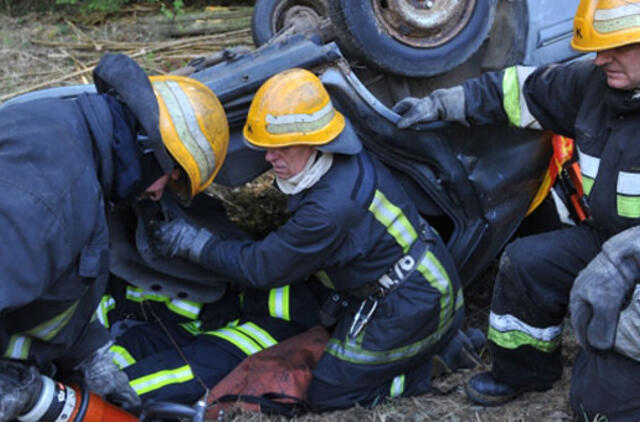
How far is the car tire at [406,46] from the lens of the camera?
3.44 m

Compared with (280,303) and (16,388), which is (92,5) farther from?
(16,388)

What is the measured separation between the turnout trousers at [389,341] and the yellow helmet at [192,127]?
3.41 ft

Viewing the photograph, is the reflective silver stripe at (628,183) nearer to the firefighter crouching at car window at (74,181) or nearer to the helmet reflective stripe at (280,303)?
the firefighter crouching at car window at (74,181)

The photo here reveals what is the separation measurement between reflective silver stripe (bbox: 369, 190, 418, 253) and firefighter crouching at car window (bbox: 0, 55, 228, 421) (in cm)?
73

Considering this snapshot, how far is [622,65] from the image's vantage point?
270 cm

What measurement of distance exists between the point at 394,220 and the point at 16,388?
5.35ft

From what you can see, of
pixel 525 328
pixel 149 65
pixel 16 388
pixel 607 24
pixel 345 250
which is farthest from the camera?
pixel 149 65

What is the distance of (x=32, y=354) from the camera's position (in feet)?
8.64

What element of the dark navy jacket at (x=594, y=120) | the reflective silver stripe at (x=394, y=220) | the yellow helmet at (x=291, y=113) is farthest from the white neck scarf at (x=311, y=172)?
the dark navy jacket at (x=594, y=120)

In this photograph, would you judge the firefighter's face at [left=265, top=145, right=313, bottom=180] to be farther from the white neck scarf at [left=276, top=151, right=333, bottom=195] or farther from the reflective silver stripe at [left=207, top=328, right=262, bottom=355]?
the reflective silver stripe at [left=207, top=328, right=262, bottom=355]

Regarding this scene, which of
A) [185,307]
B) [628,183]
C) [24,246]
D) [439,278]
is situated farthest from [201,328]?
[628,183]

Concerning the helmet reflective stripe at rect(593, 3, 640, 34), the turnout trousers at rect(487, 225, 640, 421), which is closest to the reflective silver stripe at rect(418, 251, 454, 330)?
the turnout trousers at rect(487, 225, 640, 421)

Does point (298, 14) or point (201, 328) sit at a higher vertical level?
point (298, 14)

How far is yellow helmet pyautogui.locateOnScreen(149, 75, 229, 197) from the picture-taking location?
8.66 ft
